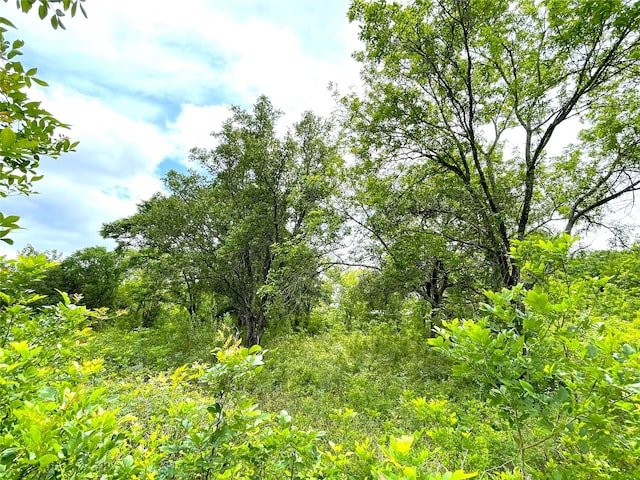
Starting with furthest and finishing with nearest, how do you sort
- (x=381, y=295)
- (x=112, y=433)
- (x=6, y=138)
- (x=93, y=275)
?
1. (x=93, y=275)
2. (x=381, y=295)
3. (x=112, y=433)
4. (x=6, y=138)

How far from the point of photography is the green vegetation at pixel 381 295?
1334 millimetres

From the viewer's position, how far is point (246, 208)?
1020 centimetres

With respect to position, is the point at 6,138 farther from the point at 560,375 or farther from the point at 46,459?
the point at 560,375

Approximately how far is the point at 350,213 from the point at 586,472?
6.64 metres

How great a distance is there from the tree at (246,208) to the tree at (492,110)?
3.15 metres

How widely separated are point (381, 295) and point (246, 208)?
18.3 ft

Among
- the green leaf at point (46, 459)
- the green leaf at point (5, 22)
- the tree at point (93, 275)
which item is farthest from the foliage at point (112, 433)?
the tree at point (93, 275)

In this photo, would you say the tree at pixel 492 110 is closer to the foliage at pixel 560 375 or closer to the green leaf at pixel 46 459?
the foliage at pixel 560 375

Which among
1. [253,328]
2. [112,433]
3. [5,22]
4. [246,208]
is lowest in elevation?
[253,328]

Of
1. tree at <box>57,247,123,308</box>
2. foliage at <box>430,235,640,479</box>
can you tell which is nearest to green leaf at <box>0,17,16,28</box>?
foliage at <box>430,235,640,479</box>

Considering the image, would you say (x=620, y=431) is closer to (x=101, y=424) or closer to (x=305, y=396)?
(x=101, y=424)

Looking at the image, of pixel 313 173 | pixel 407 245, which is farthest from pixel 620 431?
pixel 313 173

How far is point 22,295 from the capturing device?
1.99 m

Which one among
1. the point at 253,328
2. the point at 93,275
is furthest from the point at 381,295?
the point at 93,275
